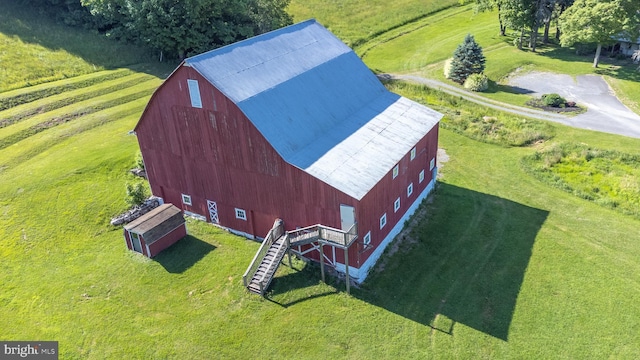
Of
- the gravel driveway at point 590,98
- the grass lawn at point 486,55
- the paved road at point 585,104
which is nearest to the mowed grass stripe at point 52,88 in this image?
the paved road at point 585,104

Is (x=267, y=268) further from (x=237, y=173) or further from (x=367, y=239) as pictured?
(x=237, y=173)

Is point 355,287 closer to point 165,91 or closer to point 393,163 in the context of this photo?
point 393,163

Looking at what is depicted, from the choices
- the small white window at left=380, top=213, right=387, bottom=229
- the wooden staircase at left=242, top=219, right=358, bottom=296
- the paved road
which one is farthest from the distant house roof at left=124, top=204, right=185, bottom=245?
the paved road

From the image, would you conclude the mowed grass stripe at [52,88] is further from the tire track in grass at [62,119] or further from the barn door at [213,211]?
the barn door at [213,211]

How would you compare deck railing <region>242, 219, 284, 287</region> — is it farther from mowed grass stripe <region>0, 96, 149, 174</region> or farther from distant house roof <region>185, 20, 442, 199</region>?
mowed grass stripe <region>0, 96, 149, 174</region>

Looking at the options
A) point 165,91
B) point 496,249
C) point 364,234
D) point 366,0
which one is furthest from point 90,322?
point 366,0

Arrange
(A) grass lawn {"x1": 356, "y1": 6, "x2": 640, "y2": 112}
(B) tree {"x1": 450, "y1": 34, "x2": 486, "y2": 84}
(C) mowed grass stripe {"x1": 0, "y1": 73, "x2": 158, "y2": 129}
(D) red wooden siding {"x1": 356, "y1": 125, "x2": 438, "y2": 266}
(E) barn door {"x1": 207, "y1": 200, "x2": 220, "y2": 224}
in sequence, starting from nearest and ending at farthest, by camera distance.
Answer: (D) red wooden siding {"x1": 356, "y1": 125, "x2": 438, "y2": 266} → (E) barn door {"x1": 207, "y1": 200, "x2": 220, "y2": 224} → (C) mowed grass stripe {"x1": 0, "y1": 73, "x2": 158, "y2": 129} → (A) grass lawn {"x1": 356, "y1": 6, "x2": 640, "y2": 112} → (B) tree {"x1": 450, "y1": 34, "x2": 486, "y2": 84}
